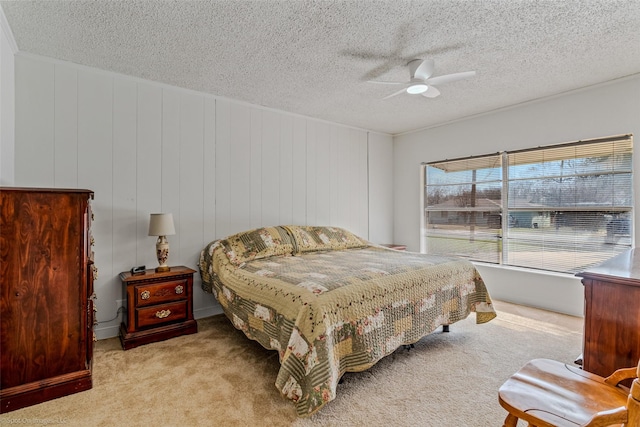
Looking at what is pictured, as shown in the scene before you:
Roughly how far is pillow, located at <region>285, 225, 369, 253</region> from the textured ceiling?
5.30 feet

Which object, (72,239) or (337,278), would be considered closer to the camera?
A: (72,239)

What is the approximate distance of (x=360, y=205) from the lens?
4.94 m

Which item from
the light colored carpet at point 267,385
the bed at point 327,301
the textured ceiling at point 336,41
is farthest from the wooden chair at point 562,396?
the textured ceiling at point 336,41

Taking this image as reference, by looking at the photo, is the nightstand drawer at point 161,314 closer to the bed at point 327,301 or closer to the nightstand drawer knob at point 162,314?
the nightstand drawer knob at point 162,314

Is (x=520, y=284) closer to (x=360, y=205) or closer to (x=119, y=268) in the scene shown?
(x=360, y=205)

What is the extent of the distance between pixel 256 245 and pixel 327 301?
1.58 meters

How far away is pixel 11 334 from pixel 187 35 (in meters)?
2.26

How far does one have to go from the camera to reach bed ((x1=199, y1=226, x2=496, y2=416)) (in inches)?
68.1

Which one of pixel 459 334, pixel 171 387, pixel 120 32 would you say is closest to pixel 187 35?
pixel 120 32

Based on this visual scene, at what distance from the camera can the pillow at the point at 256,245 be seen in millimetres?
3078

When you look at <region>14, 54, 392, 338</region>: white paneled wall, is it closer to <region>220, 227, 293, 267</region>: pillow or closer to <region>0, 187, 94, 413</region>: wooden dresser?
<region>220, 227, 293, 267</region>: pillow

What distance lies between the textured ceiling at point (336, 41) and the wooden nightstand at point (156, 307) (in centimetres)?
193

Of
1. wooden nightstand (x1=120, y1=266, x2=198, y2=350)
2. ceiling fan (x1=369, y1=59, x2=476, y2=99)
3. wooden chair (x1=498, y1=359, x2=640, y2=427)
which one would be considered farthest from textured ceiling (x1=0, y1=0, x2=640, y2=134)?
wooden chair (x1=498, y1=359, x2=640, y2=427)

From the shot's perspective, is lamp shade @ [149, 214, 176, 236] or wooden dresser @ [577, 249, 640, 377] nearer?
wooden dresser @ [577, 249, 640, 377]
